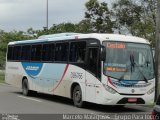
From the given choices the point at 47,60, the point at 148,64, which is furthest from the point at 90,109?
the point at 47,60

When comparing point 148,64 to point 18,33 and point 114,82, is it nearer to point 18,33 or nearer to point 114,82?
point 114,82

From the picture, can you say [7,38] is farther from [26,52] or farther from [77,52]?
[77,52]

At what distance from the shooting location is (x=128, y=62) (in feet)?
55.5

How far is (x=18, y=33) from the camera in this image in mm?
66438

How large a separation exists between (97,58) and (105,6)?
25.7m

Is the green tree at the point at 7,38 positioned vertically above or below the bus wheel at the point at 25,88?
above

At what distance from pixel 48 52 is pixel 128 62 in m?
5.34

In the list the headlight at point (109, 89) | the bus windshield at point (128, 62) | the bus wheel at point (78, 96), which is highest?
the bus windshield at point (128, 62)

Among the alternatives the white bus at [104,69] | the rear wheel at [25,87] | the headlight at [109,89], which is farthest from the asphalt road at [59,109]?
the rear wheel at [25,87]

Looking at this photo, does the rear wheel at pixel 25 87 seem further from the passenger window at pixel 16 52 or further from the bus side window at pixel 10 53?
the bus side window at pixel 10 53

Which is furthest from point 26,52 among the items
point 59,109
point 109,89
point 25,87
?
point 109,89

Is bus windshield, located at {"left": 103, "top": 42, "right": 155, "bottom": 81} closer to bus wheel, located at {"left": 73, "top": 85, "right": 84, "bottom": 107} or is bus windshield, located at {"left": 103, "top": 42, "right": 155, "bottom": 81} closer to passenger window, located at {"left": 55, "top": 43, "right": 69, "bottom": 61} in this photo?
bus wheel, located at {"left": 73, "top": 85, "right": 84, "bottom": 107}

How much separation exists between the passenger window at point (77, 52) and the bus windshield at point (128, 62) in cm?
140

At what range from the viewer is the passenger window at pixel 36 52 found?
874 inches
